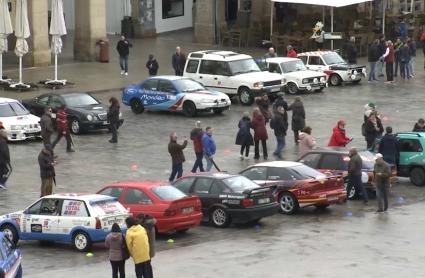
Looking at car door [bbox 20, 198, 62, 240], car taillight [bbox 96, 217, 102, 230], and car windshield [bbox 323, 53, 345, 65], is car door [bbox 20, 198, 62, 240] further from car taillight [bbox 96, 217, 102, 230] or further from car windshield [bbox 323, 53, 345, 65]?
car windshield [bbox 323, 53, 345, 65]

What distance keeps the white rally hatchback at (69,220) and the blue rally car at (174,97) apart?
1572cm

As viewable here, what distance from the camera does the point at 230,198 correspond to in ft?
89.5

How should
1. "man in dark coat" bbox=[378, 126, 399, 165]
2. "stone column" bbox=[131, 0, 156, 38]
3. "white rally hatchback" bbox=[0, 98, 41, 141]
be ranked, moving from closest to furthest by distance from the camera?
"man in dark coat" bbox=[378, 126, 399, 165]
"white rally hatchback" bbox=[0, 98, 41, 141]
"stone column" bbox=[131, 0, 156, 38]

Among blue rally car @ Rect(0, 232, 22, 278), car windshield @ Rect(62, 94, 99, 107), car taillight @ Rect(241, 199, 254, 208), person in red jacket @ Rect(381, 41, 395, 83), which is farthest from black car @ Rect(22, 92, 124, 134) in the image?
blue rally car @ Rect(0, 232, 22, 278)

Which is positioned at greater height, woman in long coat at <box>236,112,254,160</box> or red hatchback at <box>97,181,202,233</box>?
woman in long coat at <box>236,112,254,160</box>

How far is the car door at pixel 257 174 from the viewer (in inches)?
1156

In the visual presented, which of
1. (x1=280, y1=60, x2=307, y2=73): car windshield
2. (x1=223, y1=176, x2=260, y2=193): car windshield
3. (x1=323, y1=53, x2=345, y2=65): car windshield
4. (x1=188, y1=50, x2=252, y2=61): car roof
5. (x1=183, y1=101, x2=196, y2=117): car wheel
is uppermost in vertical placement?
(x1=188, y1=50, x2=252, y2=61): car roof

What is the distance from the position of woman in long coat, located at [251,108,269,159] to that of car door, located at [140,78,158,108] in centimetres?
706

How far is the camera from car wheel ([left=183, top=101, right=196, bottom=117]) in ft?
135

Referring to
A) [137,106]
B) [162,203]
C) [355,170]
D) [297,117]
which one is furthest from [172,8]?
[162,203]

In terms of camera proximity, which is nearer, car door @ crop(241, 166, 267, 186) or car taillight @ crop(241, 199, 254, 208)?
car taillight @ crop(241, 199, 254, 208)

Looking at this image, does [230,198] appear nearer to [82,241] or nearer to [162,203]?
[162,203]

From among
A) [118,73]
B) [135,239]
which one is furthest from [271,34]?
[135,239]

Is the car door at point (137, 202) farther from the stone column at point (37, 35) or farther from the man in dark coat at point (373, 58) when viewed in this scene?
the stone column at point (37, 35)
